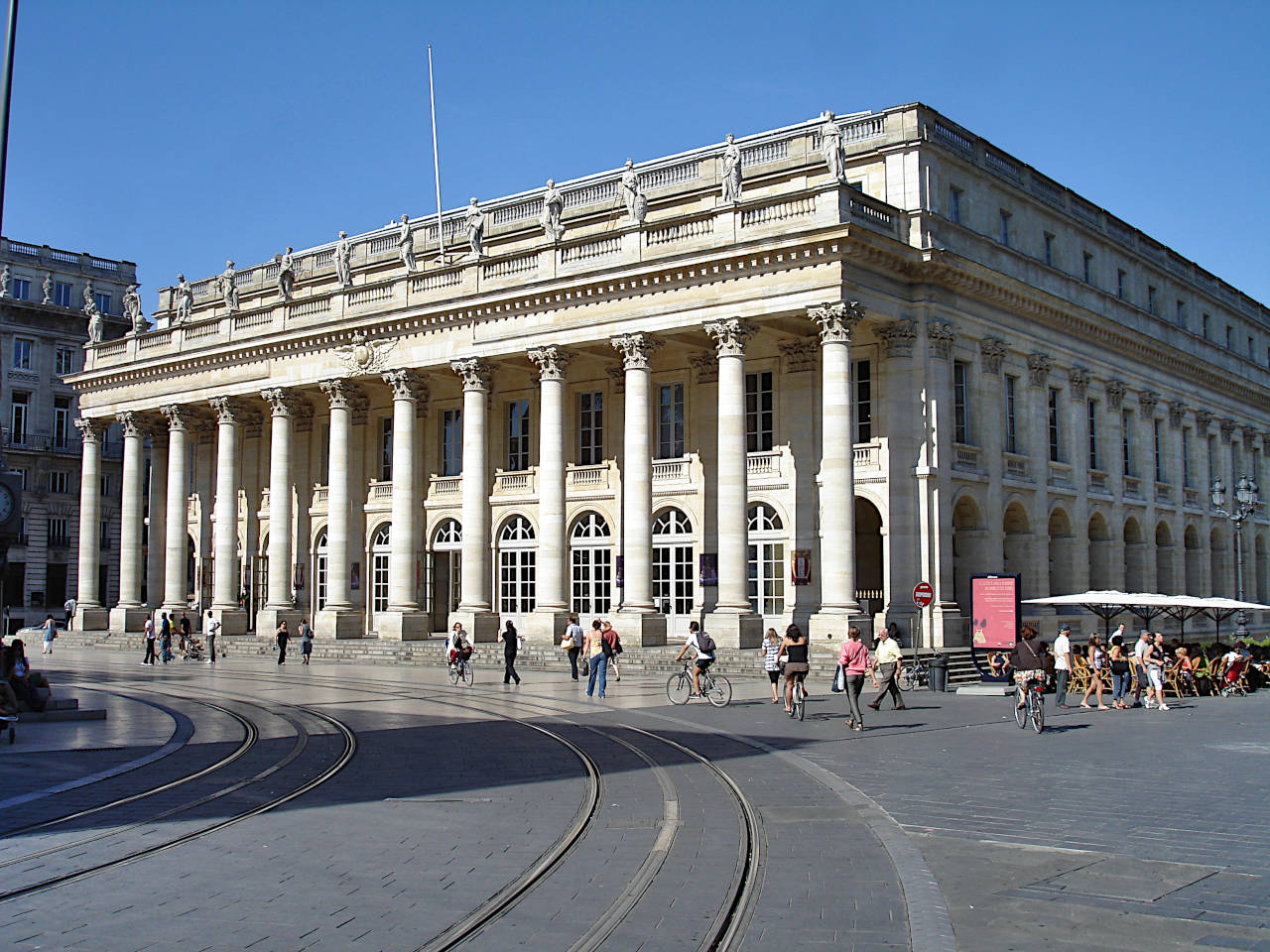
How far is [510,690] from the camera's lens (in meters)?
27.4

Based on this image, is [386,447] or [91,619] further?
[91,619]

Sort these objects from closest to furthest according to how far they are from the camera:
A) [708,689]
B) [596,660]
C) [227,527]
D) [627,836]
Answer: [627,836] → [708,689] → [596,660] → [227,527]

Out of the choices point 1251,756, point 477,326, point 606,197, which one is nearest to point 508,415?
point 477,326

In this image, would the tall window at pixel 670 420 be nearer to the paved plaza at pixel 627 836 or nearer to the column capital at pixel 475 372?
the column capital at pixel 475 372

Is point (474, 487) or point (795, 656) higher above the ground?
point (474, 487)

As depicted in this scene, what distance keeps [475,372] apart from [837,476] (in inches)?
531

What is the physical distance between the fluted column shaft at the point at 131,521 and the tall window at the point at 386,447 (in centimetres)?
1124

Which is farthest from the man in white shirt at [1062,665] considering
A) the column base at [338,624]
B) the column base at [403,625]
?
the column base at [338,624]

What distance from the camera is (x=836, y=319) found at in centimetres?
3183

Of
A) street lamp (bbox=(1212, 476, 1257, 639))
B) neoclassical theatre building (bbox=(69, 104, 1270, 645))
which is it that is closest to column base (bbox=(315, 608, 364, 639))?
neoclassical theatre building (bbox=(69, 104, 1270, 645))

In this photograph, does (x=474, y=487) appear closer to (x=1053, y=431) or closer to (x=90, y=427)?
(x=1053, y=431)

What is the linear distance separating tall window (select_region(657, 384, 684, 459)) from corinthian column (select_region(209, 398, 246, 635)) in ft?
58.1

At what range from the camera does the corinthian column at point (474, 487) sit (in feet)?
130

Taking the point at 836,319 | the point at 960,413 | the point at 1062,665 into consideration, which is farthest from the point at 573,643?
the point at 960,413
